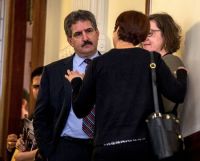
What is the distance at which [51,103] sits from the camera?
8.07 ft

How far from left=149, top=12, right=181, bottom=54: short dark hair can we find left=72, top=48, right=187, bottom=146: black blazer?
0.38 m

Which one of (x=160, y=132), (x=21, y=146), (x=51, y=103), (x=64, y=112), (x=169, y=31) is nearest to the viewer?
(x=160, y=132)

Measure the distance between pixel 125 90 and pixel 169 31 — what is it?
530 mm

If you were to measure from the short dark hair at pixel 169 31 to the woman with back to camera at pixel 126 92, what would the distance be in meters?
0.34

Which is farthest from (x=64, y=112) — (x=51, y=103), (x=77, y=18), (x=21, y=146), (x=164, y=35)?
(x=21, y=146)

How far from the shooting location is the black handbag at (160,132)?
1.73 meters

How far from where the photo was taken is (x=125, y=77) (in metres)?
1.79

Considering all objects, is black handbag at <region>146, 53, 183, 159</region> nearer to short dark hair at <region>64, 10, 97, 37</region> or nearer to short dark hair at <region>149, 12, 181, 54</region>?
short dark hair at <region>149, 12, 181, 54</region>

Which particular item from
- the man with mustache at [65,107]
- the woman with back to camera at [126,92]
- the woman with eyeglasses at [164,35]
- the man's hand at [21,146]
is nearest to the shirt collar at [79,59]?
the man with mustache at [65,107]

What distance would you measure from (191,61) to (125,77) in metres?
0.51

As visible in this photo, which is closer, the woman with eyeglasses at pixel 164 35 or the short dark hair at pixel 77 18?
the woman with eyeglasses at pixel 164 35

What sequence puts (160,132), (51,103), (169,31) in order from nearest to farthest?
(160,132) → (169,31) → (51,103)

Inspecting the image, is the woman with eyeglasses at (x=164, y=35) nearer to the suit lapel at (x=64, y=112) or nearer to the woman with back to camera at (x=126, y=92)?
the woman with back to camera at (x=126, y=92)

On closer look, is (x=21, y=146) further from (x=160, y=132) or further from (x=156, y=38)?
(x=160, y=132)
